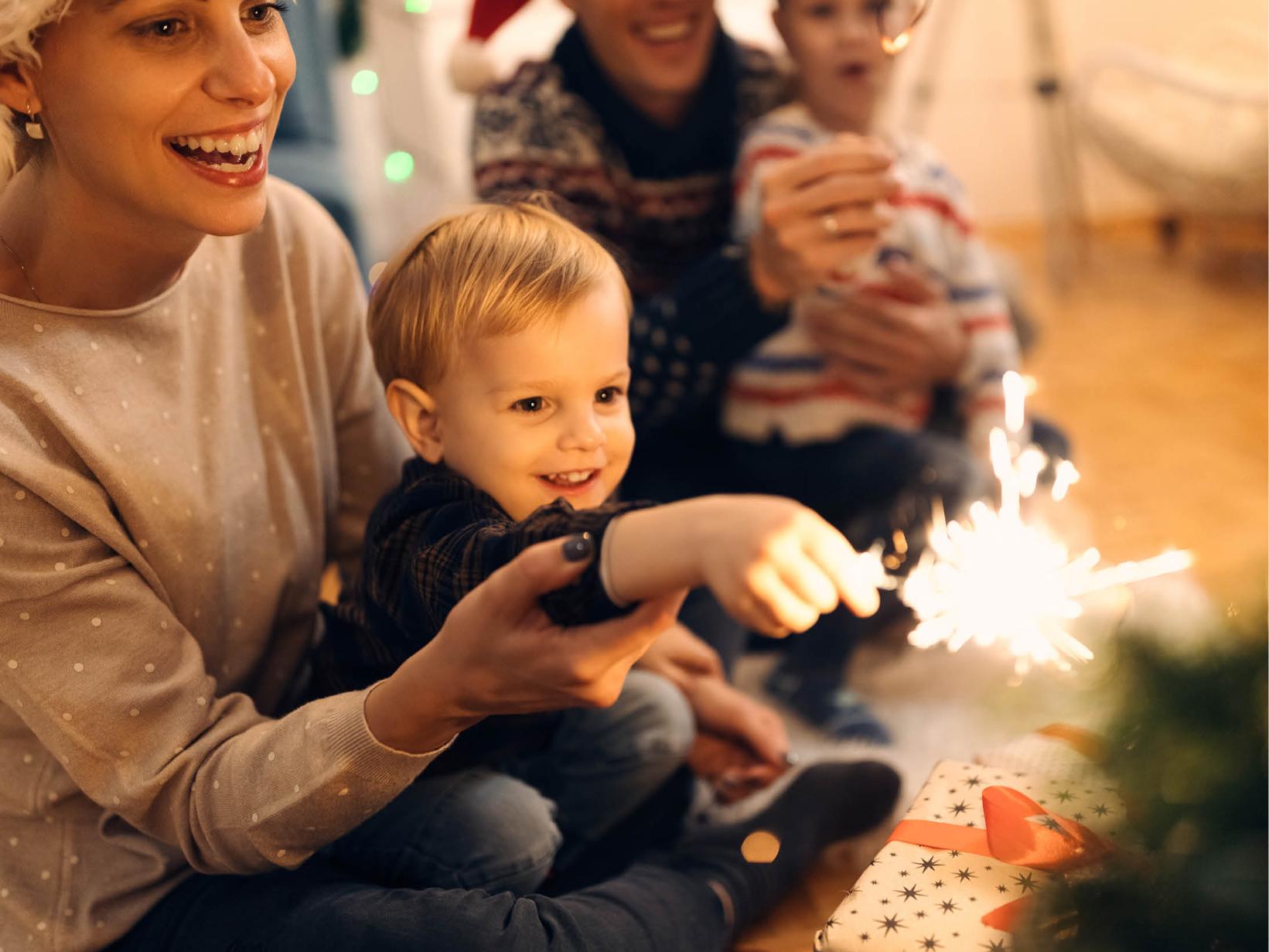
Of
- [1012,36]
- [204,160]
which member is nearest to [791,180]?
[204,160]

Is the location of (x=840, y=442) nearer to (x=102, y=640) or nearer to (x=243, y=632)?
(x=243, y=632)

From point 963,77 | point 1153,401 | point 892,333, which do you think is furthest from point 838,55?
point 963,77

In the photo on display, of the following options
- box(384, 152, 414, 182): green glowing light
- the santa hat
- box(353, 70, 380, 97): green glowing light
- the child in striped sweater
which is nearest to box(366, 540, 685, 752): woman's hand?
the child in striped sweater

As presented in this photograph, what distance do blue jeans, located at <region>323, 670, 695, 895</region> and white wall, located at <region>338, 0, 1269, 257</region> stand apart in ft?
5.54

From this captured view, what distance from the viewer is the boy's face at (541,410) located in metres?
0.95

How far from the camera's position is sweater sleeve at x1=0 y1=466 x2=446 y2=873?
0.88m

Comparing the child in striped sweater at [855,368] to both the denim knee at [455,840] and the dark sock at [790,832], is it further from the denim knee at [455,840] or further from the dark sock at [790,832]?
the denim knee at [455,840]

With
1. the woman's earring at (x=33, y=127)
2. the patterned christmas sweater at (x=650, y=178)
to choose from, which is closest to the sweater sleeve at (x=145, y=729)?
the woman's earring at (x=33, y=127)

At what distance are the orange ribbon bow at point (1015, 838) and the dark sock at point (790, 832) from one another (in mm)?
253

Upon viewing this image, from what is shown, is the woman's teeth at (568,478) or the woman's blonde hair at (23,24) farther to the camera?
the woman's teeth at (568,478)

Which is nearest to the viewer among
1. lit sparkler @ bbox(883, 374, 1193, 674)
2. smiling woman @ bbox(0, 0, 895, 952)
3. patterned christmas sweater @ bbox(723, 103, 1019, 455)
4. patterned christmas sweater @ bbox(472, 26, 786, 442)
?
smiling woman @ bbox(0, 0, 895, 952)

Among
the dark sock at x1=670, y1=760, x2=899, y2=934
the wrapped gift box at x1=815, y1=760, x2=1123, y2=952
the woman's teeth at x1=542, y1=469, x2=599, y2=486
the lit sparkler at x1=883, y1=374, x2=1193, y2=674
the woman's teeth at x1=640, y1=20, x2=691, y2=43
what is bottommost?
the dark sock at x1=670, y1=760, x2=899, y2=934

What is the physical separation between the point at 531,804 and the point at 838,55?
3.06ft

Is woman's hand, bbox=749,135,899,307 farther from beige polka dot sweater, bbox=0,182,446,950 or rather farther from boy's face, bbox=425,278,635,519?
beige polka dot sweater, bbox=0,182,446,950
